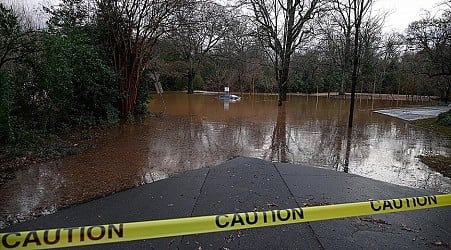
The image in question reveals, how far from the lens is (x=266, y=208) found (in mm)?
4535

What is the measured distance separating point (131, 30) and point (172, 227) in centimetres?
1272

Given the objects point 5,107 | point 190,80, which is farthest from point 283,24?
point 5,107

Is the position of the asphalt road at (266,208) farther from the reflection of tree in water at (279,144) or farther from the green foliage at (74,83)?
the green foliage at (74,83)

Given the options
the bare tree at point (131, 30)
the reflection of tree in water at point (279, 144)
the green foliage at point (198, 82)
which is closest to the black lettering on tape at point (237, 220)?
the reflection of tree in water at point (279, 144)

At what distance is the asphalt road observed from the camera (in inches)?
140

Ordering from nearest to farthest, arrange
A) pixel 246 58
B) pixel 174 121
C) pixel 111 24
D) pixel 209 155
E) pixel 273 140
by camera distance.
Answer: pixel 209 155 < pixel 273 140 < pixel 111 24 < pixel 174 121 < pixel 246 58

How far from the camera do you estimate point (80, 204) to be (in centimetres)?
472

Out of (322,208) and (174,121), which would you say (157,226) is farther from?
(174,121)

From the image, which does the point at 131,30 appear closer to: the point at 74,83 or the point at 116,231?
the point at 74,83

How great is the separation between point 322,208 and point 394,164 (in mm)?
5974

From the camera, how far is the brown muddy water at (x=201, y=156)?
5.40 m

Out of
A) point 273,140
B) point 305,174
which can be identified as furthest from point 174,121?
point 305,174

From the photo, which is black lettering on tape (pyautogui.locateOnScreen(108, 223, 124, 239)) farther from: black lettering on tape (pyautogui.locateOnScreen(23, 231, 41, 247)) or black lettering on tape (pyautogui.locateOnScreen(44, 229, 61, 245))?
black lettering on tape (pyautogui.locateOnScreen(23, 231, 41, 247))

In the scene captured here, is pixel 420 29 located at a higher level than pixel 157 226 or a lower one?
higher
